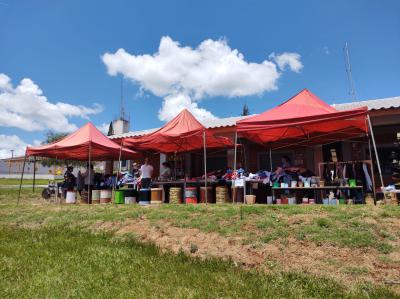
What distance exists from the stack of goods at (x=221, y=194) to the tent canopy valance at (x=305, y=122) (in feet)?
5.97

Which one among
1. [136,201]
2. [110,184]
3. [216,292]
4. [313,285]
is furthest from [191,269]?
[110,184]

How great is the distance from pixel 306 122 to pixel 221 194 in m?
3.56

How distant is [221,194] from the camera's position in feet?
35.1

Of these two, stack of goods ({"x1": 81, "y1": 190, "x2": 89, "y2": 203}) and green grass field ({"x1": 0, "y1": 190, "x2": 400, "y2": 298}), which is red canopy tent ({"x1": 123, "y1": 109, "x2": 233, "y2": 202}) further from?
green grass field ({"x1": 0, "y1": 190, "x2": 400, "y2": 298})

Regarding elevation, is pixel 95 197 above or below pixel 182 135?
Result: below

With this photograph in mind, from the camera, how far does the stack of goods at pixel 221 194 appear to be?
10664mm

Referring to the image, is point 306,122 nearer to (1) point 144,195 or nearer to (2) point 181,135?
(2) point 181,135

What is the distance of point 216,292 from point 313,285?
117 centimetres

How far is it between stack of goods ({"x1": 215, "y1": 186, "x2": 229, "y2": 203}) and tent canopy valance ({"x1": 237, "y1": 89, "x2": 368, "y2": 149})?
1.82 metres

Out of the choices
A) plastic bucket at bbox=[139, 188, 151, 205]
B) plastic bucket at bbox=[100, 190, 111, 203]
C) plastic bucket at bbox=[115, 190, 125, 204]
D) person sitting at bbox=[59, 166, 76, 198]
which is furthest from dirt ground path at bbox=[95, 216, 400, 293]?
person sitting at bbox=[59, 166, 76, 198]

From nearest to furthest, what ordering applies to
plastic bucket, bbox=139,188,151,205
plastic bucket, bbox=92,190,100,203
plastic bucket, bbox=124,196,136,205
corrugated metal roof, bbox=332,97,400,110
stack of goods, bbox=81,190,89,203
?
corrugated metal roof, bbox=332,97,400,110, plastic bucket, bbox=139,188,151,205, plastic bucket, bbox=124,196,136,205, plastic bucket, bbox=92,190,100,203, stack of goods, bbox=81,190,89,203

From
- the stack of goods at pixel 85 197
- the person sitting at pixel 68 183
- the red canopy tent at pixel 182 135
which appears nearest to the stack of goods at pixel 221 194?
the red canopy tent at pixel 182 135

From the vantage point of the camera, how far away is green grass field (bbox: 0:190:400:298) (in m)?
3.75

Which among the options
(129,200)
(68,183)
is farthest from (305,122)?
(68,183)
